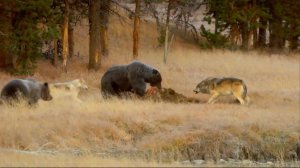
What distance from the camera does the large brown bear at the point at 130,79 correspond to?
22984 millimetres

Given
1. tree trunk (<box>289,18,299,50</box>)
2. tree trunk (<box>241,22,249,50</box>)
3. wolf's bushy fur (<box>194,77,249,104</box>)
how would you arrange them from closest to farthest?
wolf's bushy fur (<box>194,77,249,104</box>)
tree trunk (<box>241,22,249,50</box>)
tree trunk (<box>289,18,299,50</box>)

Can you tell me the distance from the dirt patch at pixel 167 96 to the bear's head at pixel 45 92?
3.60 metres

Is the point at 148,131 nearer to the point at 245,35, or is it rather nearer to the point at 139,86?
the point at 139,86

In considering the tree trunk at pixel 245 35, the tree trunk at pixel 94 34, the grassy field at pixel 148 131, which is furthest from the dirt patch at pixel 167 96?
the tree trunk at pixel 245 35

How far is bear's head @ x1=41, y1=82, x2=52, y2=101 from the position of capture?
72.1 feet

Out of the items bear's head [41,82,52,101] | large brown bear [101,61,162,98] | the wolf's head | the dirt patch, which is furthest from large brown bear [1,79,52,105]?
the wolf's head

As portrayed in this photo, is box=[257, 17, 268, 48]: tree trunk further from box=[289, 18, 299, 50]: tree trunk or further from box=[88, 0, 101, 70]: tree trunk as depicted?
box=[88, 0, 101, 70]: tree trunk

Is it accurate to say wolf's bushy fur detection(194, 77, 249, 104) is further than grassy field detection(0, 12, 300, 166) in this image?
Yes

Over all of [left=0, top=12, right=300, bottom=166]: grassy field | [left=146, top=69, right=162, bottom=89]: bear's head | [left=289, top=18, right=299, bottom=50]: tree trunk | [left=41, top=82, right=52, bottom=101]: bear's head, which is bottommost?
[left=0, top=12, right=300, bottom=166]: grassy field

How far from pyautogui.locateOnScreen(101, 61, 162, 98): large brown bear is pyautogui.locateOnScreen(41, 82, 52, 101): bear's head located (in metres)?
2.18

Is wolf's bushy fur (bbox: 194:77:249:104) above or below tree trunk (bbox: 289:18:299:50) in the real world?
below

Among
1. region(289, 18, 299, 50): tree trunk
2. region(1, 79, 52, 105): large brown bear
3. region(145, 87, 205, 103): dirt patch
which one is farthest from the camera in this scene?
region(289, 18, 299, 50): tree trunk

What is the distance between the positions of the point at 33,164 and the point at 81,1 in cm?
2364

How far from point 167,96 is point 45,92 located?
4.74m
